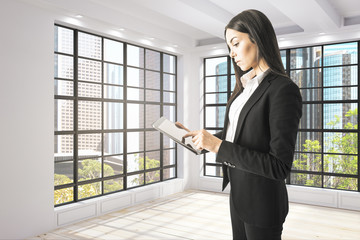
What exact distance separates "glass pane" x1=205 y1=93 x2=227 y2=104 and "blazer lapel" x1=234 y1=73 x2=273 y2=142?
5.50 meters

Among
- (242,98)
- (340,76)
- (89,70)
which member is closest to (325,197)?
(340,76)

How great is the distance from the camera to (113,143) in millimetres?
5098

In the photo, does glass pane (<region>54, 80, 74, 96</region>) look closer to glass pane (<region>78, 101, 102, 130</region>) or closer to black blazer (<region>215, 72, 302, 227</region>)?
glass pane (<region>78, 101, 102, 130</region>)

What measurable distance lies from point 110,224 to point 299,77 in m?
4.07

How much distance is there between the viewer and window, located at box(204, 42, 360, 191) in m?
5.27

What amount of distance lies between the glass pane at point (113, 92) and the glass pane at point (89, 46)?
0.51m

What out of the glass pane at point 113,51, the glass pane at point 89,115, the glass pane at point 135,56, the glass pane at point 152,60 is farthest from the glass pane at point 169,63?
the glass pane at point 89,115

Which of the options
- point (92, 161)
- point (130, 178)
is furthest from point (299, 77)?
point (92, 161)

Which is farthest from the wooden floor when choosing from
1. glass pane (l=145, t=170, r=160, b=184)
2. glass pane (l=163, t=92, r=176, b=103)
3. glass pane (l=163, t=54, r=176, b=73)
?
glass pane (l=163, t=54, r=176, b=73)

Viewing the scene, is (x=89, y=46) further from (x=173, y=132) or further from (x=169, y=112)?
(x=173, y=132)

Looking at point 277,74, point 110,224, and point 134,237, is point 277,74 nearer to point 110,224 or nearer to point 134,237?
point 134,237

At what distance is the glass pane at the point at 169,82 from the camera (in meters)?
6.30

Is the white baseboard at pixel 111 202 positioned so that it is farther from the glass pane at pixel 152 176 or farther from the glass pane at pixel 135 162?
the glass pane at pixel 135 162

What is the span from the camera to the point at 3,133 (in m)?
3.53
